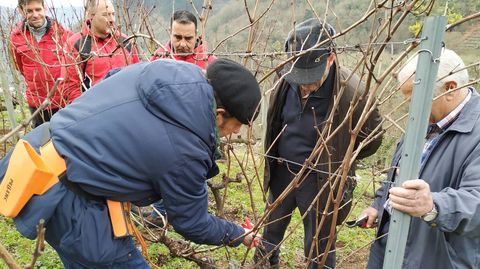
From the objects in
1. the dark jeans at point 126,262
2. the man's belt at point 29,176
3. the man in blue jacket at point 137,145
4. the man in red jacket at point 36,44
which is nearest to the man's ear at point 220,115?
the man in blue jacket at point 137,145

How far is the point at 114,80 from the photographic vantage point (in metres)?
1.54

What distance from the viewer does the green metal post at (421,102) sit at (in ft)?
4.00

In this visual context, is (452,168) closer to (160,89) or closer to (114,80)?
(160,89)

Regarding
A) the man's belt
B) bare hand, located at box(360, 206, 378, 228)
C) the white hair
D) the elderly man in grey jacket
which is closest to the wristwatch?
the elderly man in grey jacket

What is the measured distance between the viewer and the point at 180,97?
137 centimetres

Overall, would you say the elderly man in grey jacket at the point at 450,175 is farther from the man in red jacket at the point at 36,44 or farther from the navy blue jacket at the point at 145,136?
the man in red jacket at the point at 36,44

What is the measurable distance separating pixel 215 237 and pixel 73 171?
0.63 metres

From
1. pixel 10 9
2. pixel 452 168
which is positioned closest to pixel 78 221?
pixel 452 168

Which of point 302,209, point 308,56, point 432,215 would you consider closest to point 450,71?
point 432,215

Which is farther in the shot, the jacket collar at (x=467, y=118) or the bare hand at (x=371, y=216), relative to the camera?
the bare hand at (x=371, y=216)

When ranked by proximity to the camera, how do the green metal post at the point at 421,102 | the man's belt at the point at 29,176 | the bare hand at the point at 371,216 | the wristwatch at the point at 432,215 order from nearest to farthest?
the green metal post at the point at 421,102 → the wristwatch at the point at 432,215 → the man's belt at the point at 29,176 → the bare hand at the point at 371,216

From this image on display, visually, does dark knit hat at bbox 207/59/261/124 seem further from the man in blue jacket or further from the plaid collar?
the plaid collar

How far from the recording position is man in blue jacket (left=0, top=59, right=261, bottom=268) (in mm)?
1395

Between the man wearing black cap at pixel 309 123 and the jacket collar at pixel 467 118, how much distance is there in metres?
0.59
